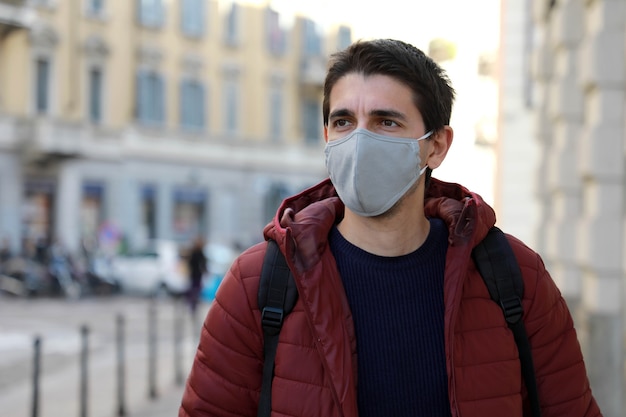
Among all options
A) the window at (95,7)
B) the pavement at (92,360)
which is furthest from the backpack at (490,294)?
the window at (95,7)

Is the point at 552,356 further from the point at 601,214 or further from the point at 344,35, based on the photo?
the point at 344,35

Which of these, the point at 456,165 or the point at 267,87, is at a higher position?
the point at 267,87

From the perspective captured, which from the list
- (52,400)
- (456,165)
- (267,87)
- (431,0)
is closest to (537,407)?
(52,400)

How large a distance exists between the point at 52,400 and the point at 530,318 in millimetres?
8978

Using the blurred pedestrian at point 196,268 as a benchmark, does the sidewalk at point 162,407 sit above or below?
below

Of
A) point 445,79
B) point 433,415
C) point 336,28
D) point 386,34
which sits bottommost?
point 433,415

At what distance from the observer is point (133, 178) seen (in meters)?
36.3

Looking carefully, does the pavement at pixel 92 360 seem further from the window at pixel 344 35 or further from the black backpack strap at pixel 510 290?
the window at pixel 344 35

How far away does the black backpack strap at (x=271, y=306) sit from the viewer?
244cm

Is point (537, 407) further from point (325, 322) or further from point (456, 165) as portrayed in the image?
point (456, 165)

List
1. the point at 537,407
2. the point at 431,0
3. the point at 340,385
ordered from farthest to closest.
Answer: the point at 431,0 < the point at 537,407 < the point at 340,385

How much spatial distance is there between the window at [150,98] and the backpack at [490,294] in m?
35.1

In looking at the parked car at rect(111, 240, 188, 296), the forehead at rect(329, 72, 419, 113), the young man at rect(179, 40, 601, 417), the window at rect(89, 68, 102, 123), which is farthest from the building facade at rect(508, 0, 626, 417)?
the window at rect(89, 68, 102, 123)

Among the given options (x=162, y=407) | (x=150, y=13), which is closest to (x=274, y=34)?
(x=150, y=13)
